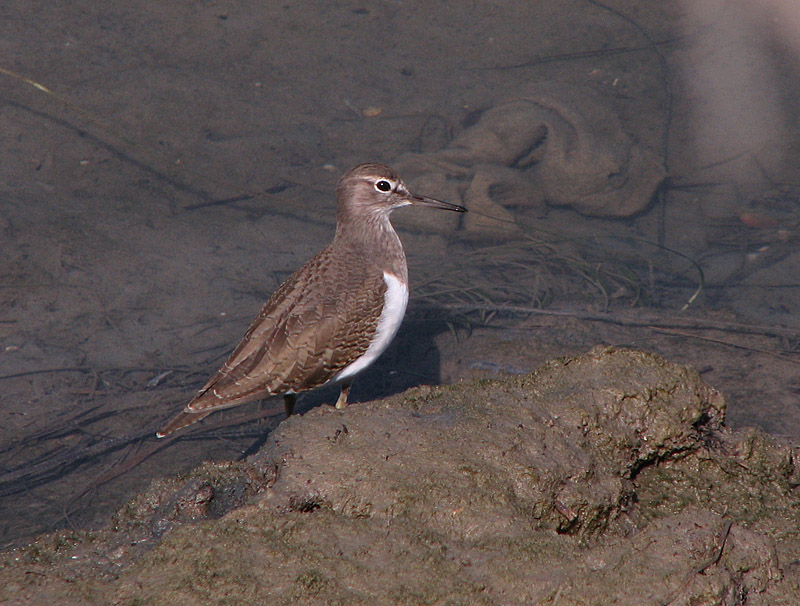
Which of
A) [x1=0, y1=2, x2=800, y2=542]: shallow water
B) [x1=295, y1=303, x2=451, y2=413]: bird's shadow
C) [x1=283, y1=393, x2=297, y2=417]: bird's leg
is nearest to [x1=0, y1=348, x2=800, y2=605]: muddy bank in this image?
[x1=283, y1=393, x2=297, y2=417]: bird's leg

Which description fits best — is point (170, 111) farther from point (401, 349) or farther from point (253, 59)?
point (401, 349)

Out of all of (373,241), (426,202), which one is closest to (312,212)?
(426,202)

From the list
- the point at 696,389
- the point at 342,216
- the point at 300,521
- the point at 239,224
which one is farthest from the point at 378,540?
the point at 239,224

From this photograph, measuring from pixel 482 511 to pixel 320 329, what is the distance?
6.19 feet

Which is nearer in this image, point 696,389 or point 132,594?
point 132,594

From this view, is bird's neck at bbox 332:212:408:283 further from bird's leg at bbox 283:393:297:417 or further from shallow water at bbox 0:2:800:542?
shallow water at bbox 0:2:800:542

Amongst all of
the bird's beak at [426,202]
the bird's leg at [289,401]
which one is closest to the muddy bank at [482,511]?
the bird's leg at [289,401]

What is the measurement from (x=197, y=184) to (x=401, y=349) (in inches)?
140

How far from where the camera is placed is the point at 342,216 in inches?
171

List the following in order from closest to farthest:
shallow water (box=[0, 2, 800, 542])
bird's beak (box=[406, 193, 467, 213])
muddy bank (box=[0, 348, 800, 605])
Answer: muddy bank (box=[0, 348, 800, 605])
bird's beak (box=[406, 193, 467, 213])
shallow water (box=[0, 2, 800, 542])

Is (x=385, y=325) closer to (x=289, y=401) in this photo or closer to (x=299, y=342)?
(x=299, y=342)

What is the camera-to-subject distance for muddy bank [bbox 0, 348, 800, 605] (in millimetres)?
1575

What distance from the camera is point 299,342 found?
3543 mm

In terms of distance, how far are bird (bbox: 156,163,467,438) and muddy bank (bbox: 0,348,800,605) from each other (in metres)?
1.09
